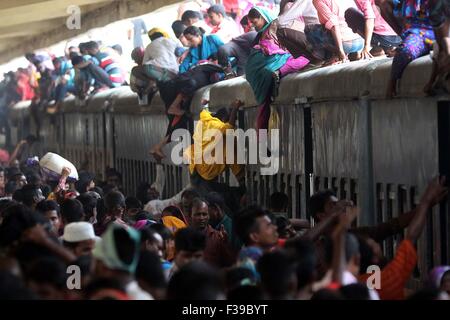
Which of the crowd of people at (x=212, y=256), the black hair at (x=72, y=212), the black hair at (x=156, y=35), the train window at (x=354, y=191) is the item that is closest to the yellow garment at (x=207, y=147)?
the crowd of people at (x=212, y=256)

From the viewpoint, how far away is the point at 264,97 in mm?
15453

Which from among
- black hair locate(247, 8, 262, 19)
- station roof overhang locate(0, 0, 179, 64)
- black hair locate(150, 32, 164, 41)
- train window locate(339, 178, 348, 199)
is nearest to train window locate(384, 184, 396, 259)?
train window locate(339, 178, 348, 199)

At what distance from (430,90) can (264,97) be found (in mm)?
5274

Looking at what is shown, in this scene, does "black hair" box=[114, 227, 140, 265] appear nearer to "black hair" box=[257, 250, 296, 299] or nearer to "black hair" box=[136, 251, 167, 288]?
"black hair" box=[136, 251, 167, 288]

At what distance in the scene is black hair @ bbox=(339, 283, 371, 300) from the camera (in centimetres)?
724

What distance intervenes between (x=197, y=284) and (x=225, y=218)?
6.25m

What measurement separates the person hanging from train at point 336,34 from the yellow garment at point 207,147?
4.60 ft

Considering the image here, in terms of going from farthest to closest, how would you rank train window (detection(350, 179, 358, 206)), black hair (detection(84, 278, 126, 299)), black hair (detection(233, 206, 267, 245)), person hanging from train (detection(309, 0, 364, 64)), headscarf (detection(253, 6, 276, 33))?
1. headscarf (detection(253, 6, 276, 33))
2. person hanging from train (detection(309, 0, 364, 64))
3. train window (detection(350, 179, 358, 206))
4. black hair (detection(233, 206, 267, 245))
5. black hair (detection(84, 278, 126, 299))

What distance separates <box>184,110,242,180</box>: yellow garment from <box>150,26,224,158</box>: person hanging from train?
2.51 m

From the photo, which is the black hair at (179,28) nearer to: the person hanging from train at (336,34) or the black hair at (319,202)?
the person hanging from train at (336,34)

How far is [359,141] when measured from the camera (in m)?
12.3

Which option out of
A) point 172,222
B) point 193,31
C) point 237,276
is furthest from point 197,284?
point 193,31

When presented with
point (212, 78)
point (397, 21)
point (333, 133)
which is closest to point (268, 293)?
point (397, 21)
